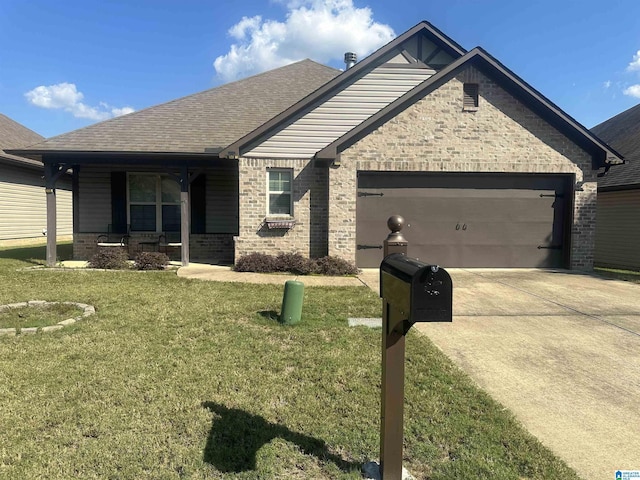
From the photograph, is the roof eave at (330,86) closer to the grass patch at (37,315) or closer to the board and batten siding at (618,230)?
the grass patch at (37,315)

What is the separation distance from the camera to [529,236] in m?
11.9

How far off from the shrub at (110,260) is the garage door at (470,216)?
21.4ft

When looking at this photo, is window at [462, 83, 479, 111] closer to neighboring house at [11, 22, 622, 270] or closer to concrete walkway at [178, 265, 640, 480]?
neighboring house at [11, 22, 622, 270]

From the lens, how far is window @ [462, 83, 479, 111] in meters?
11.2

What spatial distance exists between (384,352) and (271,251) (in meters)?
9.27

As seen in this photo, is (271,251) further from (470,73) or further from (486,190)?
(470,73)

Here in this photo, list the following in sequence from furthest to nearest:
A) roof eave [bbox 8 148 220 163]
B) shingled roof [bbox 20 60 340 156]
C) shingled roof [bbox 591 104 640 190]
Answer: shingled roof [bbox 591 104 640 190], shingled roof [bbox 20 60 340 156], roof eave [bbox 8 148 220 163]

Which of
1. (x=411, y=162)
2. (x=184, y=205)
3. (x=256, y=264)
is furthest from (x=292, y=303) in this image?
(x=184, y=205)

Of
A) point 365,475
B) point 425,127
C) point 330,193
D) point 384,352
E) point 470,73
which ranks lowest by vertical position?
point 365,475

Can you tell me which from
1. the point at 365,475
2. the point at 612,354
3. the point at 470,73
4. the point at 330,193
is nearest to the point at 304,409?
the point at 365,475

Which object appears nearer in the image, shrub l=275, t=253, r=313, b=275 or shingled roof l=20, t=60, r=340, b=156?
shrub l=275, t=253, r=313, b=275

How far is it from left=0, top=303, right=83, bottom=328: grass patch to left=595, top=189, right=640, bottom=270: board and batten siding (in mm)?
15586

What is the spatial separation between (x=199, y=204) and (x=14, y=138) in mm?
14304

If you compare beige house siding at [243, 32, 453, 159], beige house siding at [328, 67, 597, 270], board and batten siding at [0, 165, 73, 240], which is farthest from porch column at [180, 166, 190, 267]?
board and batten siding at [0, 165, 73, 240]
